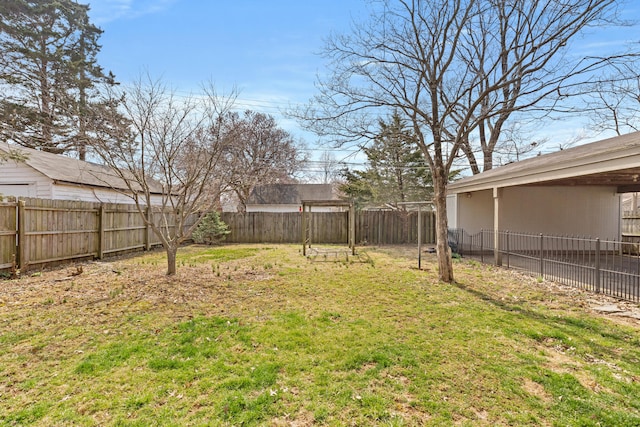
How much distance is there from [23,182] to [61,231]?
12.3ft

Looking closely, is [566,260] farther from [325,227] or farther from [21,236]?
[21,236]

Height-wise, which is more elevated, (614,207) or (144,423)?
(614,207)

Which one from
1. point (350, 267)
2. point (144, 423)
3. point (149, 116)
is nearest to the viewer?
point (144, 423)

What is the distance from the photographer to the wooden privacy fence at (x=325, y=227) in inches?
567

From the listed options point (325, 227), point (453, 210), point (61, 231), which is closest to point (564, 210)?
point (453, 210)

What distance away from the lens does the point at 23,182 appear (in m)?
9.91

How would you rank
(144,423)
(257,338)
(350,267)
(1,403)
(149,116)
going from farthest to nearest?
1. (350,267)
2. (149,116)
3. (257,338)
4. (1,403)
5. (144,423)

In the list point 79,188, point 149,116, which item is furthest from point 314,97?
point 79,188

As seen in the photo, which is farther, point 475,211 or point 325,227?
point 325,227

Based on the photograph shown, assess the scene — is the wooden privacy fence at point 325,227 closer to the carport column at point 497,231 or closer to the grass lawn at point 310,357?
the carport column at point 497,231

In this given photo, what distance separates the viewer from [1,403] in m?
2.42

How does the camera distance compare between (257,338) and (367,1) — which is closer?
(257,338)

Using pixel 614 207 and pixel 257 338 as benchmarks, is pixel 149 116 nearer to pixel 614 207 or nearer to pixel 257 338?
pixel 257 338

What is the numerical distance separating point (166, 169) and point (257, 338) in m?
4.88
